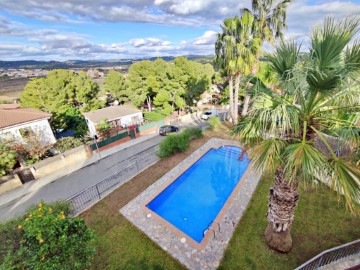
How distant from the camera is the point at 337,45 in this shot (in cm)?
364

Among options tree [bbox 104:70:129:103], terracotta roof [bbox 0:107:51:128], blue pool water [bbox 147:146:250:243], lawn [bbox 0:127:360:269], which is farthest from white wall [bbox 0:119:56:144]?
tree [bbox 104:70:129:103]

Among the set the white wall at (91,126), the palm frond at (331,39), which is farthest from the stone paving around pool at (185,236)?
the white wall at (91,126)

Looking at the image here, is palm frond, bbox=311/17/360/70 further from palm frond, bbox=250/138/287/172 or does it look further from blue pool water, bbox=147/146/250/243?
blue pool water, bbox=147/146/250/243

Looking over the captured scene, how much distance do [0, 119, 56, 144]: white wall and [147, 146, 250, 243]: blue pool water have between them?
13699 mm

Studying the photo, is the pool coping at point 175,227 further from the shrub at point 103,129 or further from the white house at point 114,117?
the white house at point 114,117

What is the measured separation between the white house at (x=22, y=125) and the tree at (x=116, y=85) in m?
13.6

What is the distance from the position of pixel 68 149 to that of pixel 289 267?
17.7m

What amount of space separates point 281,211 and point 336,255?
1.72 meters

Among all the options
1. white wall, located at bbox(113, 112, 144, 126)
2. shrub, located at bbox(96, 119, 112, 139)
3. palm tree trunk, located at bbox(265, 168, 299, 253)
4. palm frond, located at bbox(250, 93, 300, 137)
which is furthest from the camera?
white wall, located at bbox(113, 112, 144, 126)

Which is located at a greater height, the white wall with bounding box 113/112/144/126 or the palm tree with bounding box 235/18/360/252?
the palm tree with bounding box 235/18/360/252

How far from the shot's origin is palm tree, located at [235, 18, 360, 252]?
349cm

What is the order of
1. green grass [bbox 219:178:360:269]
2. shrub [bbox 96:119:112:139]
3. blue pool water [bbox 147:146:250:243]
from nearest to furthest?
Answer: green grass [bbox 219:178:360:269] → blue pool water [bbox 147:146:250:243] → shrub [bbox 96:119:112:139]

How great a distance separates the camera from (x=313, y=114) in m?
4.14

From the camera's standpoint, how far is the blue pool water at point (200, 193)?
8453 mm
